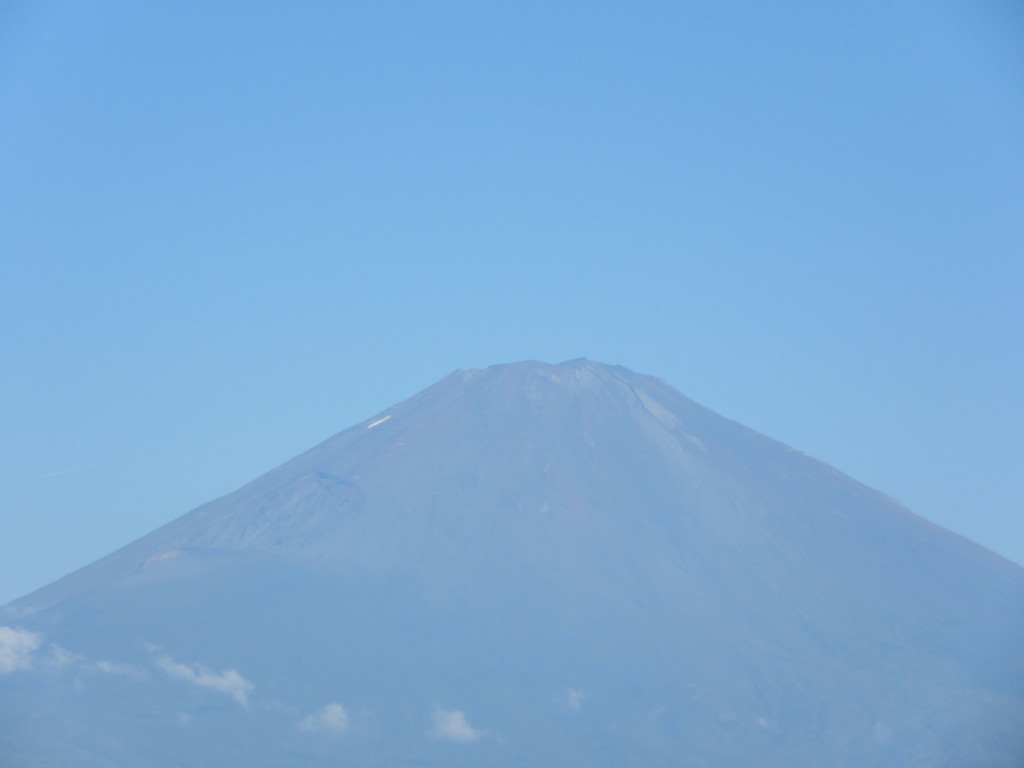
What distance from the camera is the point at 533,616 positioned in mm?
54250

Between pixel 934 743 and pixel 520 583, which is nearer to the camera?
pixel 934 743

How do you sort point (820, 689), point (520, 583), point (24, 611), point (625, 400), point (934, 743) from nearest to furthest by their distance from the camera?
point (934, 743) < point (820, 689) < point (520, 583) < point (24, 611) < point (625, 400)

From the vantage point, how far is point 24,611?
59.5 meters

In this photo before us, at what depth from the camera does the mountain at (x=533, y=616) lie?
48750 millimetres

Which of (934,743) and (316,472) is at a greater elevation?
(316,472)

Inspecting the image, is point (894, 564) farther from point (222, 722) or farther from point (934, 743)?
point (222, 722)

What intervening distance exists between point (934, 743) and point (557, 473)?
19.9m

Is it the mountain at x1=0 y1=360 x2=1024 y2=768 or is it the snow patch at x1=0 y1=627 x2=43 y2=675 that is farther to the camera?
the snow patch at x1=0 y1=627 x2=43 y2=675

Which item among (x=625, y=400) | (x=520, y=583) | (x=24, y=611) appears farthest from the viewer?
(x=625, y=400)

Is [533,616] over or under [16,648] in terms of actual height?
over

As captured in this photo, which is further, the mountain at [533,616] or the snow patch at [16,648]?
the snow patch at [16,648]

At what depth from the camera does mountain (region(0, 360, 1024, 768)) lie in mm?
48750

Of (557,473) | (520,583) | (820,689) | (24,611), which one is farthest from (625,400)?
(24,611)

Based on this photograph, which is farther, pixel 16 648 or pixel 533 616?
pixel 16 648
